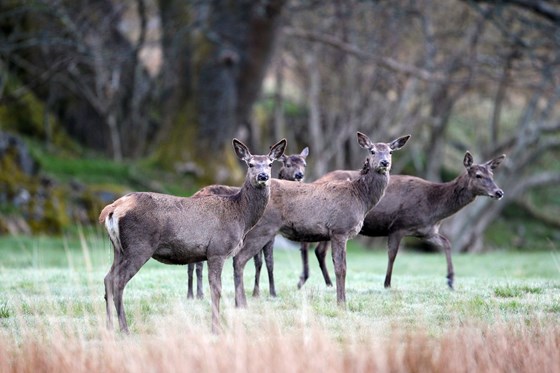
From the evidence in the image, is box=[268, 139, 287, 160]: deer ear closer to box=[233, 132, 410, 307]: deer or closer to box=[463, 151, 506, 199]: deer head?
box=[233, 132, 410, 307]: deer

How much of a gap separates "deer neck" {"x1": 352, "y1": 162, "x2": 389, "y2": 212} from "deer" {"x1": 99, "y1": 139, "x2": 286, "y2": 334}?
5.25ft

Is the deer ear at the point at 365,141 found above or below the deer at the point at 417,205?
above

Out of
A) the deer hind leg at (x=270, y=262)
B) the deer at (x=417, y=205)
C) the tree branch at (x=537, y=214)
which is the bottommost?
the tree branch at (x=537, y=214)

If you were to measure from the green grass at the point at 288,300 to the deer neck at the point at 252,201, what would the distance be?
96 centimetres

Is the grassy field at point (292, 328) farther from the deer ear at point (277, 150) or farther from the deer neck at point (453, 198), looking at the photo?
the deer ear at point (277, 150)

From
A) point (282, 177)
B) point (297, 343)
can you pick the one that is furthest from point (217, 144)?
point (297, 343)

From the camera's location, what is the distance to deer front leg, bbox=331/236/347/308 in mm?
11016

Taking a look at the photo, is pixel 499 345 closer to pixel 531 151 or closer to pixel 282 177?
pixel 282 177

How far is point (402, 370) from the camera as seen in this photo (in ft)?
Result: 25.1

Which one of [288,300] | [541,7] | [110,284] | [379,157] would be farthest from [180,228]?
[541,7]

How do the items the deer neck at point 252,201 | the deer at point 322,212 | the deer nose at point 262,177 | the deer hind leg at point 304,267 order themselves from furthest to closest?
the deer hind leg at point 304,267 < the deer at point 322,212 < the deer neck at point 252,201 < the deer nose at point 262,177

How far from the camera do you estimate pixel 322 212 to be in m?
11.4

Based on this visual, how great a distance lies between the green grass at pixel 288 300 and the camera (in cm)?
958

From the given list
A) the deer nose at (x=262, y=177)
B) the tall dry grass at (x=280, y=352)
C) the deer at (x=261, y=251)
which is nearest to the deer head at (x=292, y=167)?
the deer at (x=261, y=251)
